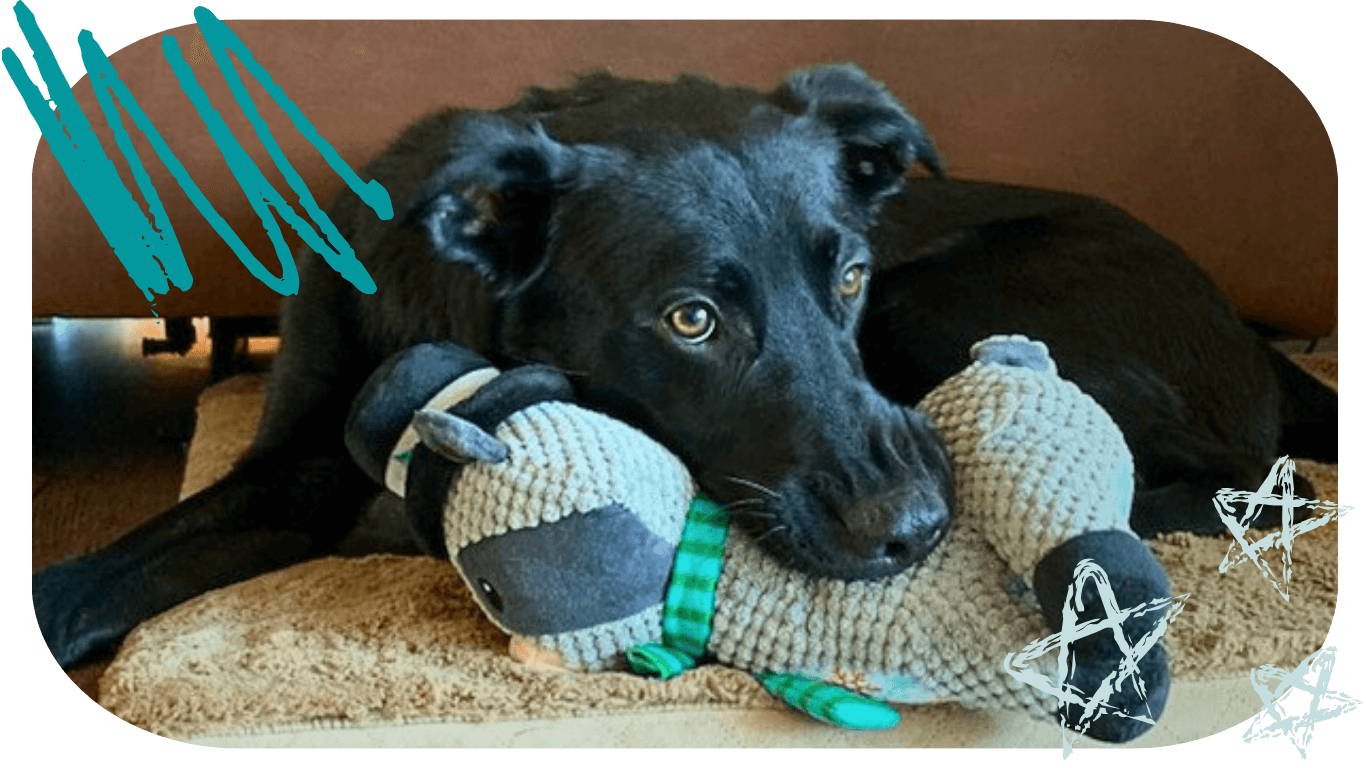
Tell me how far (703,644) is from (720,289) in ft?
1.17

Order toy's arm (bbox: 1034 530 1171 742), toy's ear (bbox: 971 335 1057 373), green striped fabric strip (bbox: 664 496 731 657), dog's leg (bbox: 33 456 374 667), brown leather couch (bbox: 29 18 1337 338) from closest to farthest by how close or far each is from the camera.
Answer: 1. toy's arm (bbox: 1034 530 1171 742)
2. green striped fabric strip (bbox: 664 496 731 657)
3. toy's ear (bbox: 971 335 1057 373)
4. dog's leg (bbox: 33 456 374 667)
5. brown leather couch (bbox: 29 18 1337 338)

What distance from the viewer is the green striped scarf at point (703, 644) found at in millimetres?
1063

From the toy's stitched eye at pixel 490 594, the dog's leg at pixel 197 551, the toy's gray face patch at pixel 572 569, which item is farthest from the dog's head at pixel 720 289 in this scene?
the dog's leg at pixel 197 551

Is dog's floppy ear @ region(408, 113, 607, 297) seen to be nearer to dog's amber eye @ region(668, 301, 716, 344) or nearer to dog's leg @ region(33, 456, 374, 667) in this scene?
dog's amber eye @ region(668, 301, 716, 344)

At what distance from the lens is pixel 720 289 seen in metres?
1.28

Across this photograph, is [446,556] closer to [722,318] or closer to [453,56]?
[722,318]

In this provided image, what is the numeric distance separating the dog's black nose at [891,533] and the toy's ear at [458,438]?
0.31m

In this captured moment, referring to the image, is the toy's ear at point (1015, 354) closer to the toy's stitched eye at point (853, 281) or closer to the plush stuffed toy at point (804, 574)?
the plush stuffed toy at point (804, 574)

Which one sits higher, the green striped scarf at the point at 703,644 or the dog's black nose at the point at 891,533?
the dog's black nose at the point at 891,533

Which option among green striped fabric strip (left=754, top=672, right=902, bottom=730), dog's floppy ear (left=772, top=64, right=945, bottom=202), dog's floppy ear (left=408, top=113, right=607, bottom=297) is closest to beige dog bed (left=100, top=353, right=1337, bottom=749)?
green striped fabric strip (left=754, top=672, right=902, bottom=730)

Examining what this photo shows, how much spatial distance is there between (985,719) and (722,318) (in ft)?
1.49

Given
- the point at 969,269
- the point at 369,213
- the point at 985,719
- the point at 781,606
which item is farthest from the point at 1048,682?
the point at 369,213

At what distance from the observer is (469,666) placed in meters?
1.15

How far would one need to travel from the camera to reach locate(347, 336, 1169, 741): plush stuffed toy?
1.03 metres
